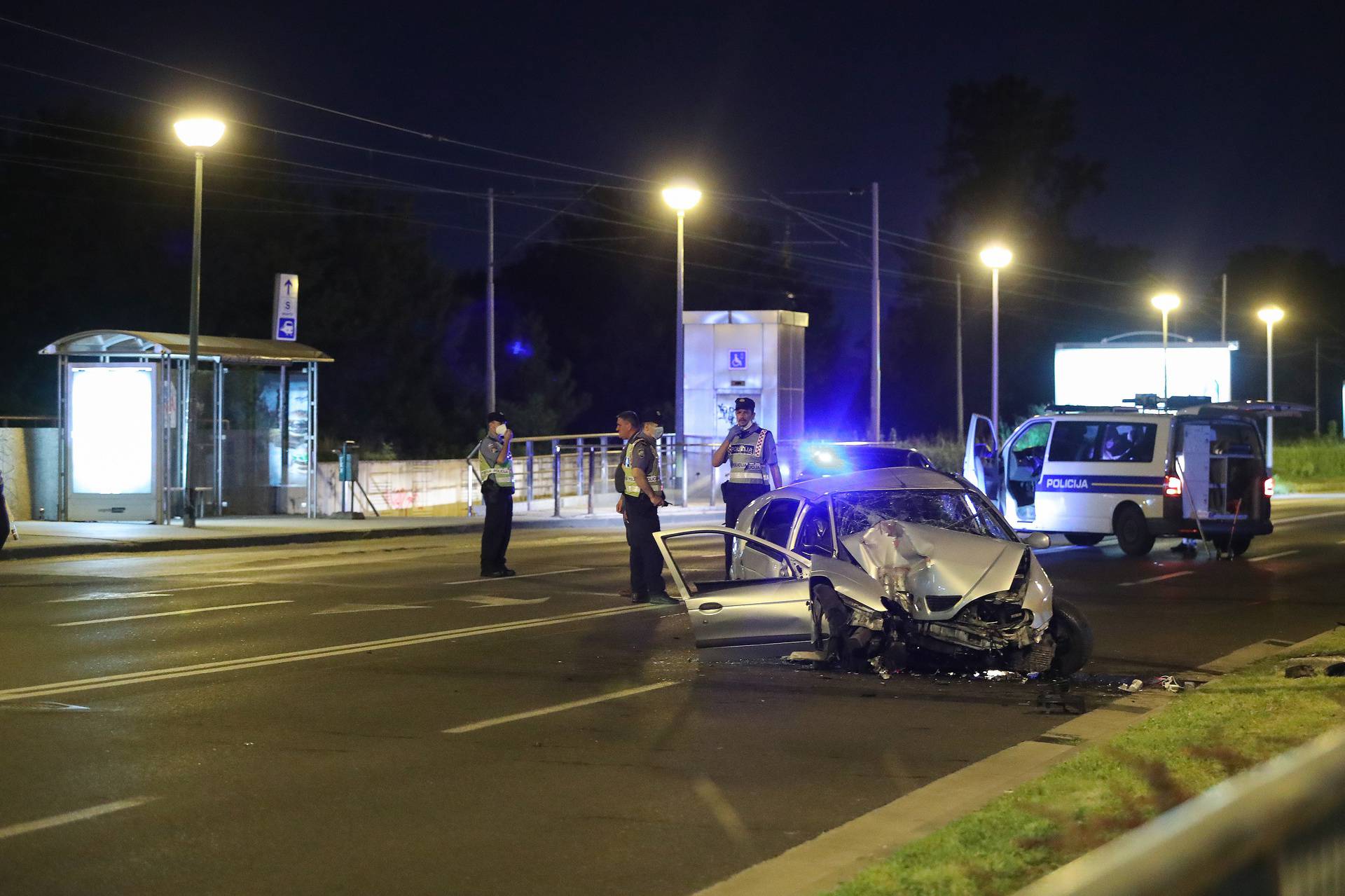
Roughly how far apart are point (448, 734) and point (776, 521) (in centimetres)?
399

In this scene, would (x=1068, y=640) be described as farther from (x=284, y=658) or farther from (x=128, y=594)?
(x=128, y=594)

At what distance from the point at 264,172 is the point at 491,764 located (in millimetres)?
43355

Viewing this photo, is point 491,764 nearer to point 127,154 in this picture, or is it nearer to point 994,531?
point 994,531

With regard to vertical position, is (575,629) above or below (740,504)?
below

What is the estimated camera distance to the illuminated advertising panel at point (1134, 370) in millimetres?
53125

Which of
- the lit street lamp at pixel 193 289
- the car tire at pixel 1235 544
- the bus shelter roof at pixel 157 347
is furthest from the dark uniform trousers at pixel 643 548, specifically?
the bus shelter roof at pixel 157 347

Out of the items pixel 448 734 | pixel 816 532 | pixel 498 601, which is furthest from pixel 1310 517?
pixel 448 734

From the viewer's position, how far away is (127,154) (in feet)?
152

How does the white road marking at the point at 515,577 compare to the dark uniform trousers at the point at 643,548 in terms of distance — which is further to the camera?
the white road marking at the point at 515,577

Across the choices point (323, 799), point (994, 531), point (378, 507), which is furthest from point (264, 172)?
point (323, 799)

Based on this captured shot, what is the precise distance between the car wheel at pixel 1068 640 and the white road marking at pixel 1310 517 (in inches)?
835

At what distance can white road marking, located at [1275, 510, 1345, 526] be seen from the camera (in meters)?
30.6

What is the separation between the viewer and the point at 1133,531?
69.8 ft

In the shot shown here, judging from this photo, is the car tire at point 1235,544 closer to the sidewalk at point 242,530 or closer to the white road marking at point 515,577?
the white road marking at point 515,577
